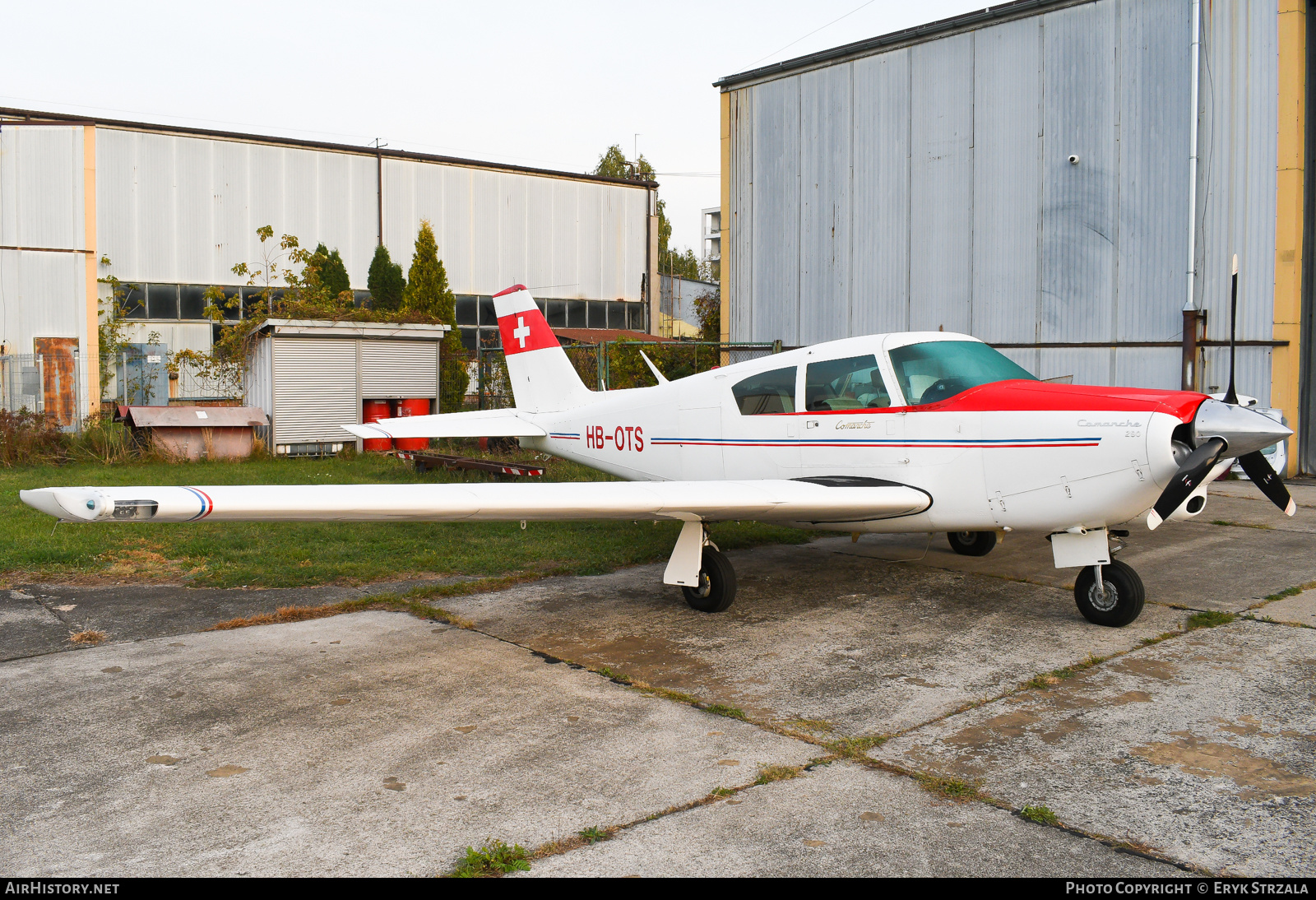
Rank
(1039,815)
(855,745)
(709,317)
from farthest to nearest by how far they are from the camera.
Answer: (709,317)
(855,745)
(1039,815)

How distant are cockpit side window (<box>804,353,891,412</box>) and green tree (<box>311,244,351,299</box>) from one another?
850 inches

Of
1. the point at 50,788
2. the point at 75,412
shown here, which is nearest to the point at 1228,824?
the point at 50,788

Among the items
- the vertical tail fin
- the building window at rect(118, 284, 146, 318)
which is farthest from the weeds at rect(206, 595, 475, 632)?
the building window at rect(118, 284, 146, 318)

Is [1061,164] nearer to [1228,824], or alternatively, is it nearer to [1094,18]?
[1094,18]

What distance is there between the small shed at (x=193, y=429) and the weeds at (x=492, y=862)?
574 inches

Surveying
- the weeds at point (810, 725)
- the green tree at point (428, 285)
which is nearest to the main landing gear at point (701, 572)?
the weeds at point (810, 725)

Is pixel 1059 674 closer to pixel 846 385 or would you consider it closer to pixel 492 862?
pixel 846 385

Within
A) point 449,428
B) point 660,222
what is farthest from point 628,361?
point 660,222

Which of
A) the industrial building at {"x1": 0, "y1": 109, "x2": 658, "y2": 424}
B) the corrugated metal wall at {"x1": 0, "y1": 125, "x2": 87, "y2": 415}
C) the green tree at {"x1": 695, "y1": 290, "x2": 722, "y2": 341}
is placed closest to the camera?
the corrugated metal wall at {"x1": 0, "y1": 125, "x2": 87, "y2": 415}

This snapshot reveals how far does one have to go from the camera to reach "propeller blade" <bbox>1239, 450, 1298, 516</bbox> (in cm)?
626

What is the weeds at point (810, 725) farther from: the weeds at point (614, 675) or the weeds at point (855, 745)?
the weeds at point (614, 675)

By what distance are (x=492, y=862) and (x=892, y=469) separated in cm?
439

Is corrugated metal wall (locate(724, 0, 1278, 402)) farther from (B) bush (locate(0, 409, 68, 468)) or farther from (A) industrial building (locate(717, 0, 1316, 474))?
(B) bush (locate(0, 409, 68, 468))

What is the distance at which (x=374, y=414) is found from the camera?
1784cm
